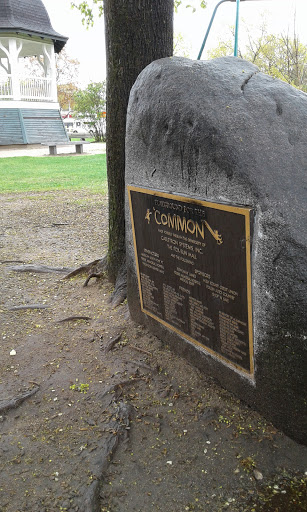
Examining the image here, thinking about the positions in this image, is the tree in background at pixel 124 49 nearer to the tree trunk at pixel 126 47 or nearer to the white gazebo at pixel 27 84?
the tree trunk at pixel 126 47

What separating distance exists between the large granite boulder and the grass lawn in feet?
26.3

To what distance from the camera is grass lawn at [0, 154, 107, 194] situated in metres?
11.4

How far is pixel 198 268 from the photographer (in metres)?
2.84

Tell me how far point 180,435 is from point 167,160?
172cm

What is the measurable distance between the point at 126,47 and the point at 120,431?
10.2ft

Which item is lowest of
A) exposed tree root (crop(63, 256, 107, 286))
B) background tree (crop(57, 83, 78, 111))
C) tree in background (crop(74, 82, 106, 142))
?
exposed tree root (crop(63, 256, 107, 286))

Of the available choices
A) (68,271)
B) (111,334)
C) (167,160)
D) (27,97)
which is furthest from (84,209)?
(27,97)

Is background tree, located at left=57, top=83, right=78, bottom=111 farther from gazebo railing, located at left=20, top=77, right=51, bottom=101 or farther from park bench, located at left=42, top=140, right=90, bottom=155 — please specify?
park bench, located at left=42, top=140, right=90, bottom=155

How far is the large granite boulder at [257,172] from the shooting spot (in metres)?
2.26

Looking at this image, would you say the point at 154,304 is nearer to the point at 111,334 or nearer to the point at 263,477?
the point at 111,334

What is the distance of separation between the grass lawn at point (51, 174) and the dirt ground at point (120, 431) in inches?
290

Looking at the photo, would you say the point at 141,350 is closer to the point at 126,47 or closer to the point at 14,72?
the point at 126,47

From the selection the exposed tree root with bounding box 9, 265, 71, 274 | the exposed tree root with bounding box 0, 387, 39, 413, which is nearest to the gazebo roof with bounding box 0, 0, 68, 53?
the exposed tree root with bounding box 9, 265, 71, 274

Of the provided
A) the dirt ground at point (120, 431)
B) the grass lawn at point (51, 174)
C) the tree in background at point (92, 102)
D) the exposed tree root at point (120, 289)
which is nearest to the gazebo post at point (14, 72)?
the tree in background at point (92, 102)
